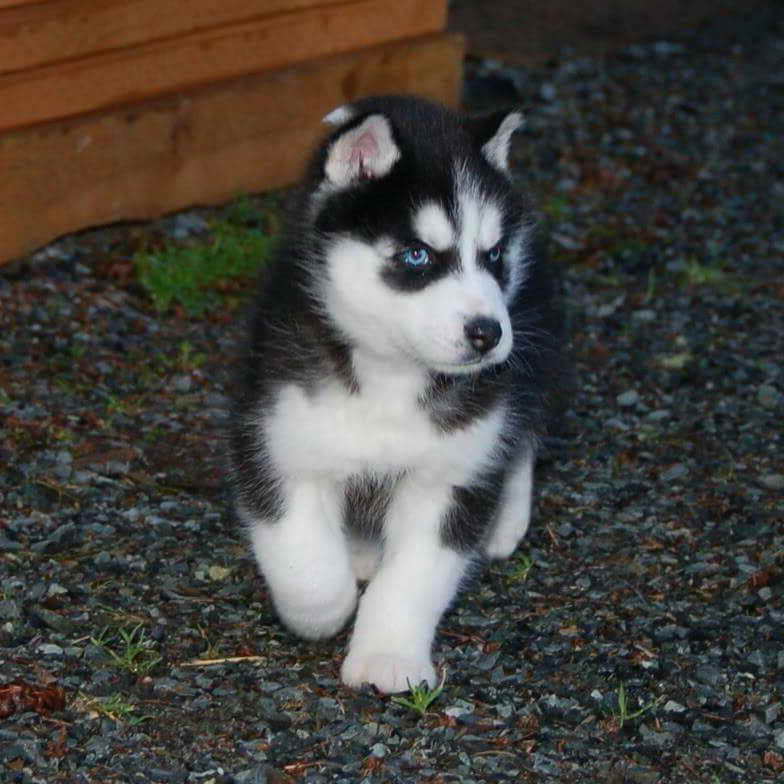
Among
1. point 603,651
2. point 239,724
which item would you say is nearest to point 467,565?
point 603,651

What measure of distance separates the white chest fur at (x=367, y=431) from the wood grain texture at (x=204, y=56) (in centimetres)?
249

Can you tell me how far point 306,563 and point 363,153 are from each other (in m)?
1.13

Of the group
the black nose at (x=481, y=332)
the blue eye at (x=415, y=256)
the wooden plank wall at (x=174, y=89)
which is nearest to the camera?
the black nose at (x=481, y=332)

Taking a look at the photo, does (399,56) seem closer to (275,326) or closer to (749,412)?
(749,412)

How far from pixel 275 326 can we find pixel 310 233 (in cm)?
31

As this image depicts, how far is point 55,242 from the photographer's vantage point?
6.50 m

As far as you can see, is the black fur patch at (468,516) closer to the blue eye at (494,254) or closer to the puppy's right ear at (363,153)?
the blue eye at (494,254)

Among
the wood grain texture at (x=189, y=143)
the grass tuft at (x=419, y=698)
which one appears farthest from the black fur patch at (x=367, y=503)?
the wood grain texture at (x=189, y=143)

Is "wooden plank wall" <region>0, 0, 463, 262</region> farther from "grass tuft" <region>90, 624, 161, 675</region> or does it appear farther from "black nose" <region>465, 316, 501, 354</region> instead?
"black nose" <region>465, 316, 501, 354</region>

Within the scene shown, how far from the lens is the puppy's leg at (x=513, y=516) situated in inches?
194

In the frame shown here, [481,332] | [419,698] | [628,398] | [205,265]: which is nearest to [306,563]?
[419,698]

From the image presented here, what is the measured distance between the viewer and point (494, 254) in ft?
13.9

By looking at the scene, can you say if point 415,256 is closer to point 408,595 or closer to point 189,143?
point 408,595

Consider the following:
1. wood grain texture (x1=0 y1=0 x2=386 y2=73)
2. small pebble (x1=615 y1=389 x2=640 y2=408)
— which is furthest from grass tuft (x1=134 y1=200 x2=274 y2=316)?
small pebble (x1=615 y1=389 x2=640 y2=408)
